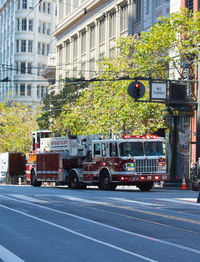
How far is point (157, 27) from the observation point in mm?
38500

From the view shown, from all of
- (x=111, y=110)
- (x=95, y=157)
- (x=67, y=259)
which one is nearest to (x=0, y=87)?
(x=111, y=110)

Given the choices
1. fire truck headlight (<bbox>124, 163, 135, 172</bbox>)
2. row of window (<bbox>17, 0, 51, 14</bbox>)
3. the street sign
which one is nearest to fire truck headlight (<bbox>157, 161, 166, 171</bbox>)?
fire truck headlight (<bbox>124, 163, 135, 172</bbox>)

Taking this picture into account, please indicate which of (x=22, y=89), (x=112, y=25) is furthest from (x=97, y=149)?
(x=22, y=89)

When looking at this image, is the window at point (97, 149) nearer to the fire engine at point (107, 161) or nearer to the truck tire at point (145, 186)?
the fire engine at point (107, 161)

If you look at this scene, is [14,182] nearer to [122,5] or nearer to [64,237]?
[122,5]

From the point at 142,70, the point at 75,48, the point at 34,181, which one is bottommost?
the point at 34,181

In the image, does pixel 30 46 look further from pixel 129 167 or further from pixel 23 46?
pixel 129 167

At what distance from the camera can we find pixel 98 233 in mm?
12195

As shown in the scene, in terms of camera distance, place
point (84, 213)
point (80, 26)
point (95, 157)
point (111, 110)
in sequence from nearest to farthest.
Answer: point (84, 213) < point (95, 157) < point (111, 110) < point (80, 26)

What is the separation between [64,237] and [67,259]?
8.13 feet

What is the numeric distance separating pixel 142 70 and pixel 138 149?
386 inches

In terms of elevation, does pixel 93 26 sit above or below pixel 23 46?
below

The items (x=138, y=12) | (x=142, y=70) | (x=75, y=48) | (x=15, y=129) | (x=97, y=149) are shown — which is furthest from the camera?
(x=75, y=48)

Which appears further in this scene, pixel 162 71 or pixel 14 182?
pixel 14 182
